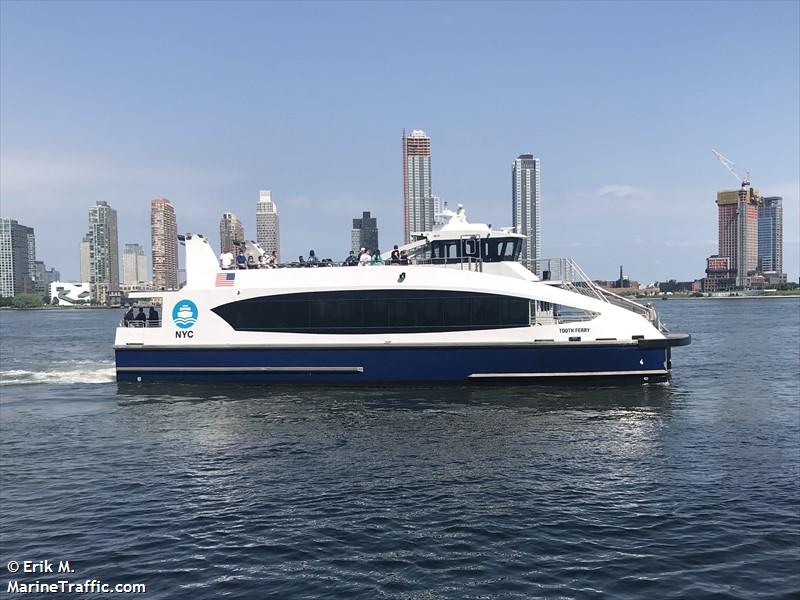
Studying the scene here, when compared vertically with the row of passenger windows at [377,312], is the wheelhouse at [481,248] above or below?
above

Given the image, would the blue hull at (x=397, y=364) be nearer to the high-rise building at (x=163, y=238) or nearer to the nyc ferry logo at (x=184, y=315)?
the nyc ferry logo at (x=184, y=315)

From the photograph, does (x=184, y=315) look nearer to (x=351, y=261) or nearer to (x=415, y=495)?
(x=351, y=261)

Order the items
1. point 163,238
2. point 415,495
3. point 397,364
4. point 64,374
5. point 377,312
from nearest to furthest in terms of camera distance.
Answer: point 415,495, point 397,364, point 377,312, point 64,374, point 163,238

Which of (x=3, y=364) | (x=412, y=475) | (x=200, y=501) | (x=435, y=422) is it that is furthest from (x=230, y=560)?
(x=3, y=364)

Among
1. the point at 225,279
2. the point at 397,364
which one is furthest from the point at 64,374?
the point at 397,364

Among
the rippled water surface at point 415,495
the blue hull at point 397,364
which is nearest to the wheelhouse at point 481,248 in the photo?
the blue hull at point 397,364

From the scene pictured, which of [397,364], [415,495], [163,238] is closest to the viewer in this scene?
[415,495]

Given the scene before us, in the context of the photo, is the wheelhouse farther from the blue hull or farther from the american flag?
the american flag

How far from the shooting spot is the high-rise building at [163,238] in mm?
126375

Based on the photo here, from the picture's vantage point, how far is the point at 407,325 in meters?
20.2

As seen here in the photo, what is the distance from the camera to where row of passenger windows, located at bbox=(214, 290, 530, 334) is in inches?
776

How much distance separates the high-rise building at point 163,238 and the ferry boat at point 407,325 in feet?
357

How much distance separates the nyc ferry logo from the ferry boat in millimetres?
38

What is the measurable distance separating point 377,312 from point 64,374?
16111 mm
